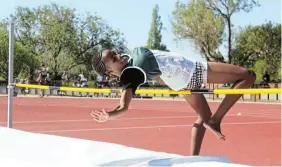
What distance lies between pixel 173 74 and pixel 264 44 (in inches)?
1293

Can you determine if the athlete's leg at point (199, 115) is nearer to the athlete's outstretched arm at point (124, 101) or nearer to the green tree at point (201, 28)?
the athlete's outstretched arm at point (124, 101)

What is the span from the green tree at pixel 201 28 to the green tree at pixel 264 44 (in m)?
2.45

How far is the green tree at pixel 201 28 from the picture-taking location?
32.6 m

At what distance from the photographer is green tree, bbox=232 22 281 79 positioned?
1348 inches

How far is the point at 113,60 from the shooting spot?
313cm

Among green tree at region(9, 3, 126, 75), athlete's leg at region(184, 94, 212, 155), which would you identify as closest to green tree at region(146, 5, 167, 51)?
green tree at region(9, 3, 126, 75)

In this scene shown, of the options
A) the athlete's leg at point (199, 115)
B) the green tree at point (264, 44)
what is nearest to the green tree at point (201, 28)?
the green tree at point (264, 44)

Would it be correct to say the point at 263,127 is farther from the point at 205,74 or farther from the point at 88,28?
the point at 88,28

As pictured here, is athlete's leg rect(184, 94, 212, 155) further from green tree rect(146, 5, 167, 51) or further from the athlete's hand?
green tree rect(146, 5, 167, 51)

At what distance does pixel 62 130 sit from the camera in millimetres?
8594

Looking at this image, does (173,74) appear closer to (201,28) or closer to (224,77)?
(224,77)

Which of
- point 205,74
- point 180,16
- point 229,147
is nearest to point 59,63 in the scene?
point 180,16

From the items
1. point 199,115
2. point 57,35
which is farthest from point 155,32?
point 199,115

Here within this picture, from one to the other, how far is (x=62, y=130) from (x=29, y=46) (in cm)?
3348
